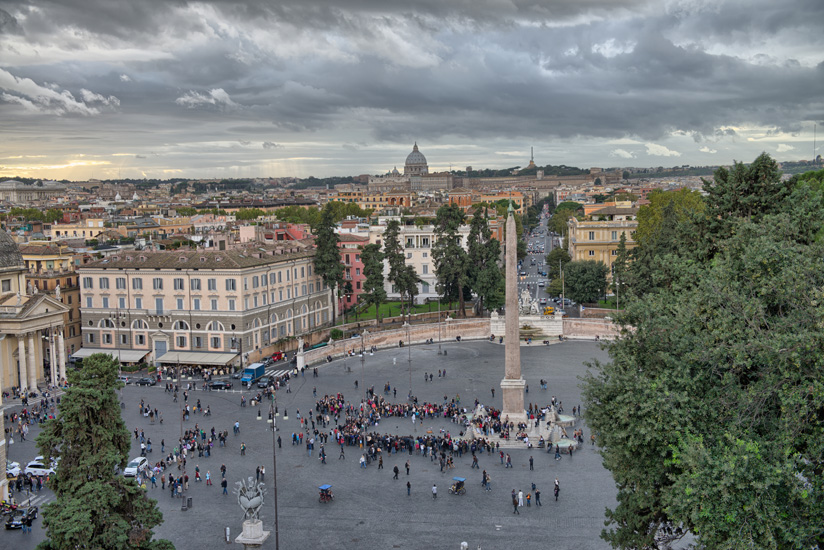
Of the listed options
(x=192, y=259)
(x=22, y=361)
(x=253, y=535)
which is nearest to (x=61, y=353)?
(x=22, y=361)

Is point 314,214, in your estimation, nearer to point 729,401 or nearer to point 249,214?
point 249,214

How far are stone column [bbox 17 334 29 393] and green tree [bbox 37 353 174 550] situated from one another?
28861mm

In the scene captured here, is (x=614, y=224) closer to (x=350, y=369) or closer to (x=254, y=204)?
(x=350, y=369)

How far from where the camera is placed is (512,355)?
37.5 meters

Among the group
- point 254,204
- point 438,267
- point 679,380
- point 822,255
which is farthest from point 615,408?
point 254,204

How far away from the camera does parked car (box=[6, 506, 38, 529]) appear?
25.3m

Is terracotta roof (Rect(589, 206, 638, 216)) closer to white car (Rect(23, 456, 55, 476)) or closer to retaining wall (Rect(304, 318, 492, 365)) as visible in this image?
retaining wall (Rect(304, 318, 492, 365))

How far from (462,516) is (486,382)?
65.6 feet

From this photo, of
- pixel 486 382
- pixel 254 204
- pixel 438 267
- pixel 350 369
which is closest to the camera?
pixel 486 382

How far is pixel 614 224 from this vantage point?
3248 inches

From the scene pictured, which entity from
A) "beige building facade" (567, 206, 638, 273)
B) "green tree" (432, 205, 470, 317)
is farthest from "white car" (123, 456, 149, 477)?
"beige building facade" (567, 206, 638, 273)

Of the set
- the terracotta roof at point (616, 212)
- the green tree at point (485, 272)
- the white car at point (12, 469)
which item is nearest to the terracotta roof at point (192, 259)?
the green tree at point (485, 272)

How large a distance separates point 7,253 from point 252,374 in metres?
14.6

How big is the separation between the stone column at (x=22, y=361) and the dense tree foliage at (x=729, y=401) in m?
35.5
